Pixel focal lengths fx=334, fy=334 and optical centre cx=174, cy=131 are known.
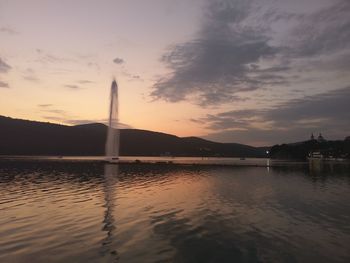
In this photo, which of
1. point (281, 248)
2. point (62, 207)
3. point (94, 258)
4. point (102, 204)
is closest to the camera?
point (94, 258)

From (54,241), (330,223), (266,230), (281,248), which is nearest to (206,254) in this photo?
(281,248)

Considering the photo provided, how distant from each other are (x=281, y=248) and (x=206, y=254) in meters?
5.07

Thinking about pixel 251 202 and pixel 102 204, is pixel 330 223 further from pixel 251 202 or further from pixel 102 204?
pixel 102 204

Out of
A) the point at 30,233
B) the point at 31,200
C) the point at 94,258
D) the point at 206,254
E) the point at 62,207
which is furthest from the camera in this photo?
the point at 31,200

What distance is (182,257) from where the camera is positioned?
62.1 ft

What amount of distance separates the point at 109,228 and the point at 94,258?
23.3ft

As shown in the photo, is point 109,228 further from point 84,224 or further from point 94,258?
point 94,258

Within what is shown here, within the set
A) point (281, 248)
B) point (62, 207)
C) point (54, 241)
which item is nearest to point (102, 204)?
point (62, 207)

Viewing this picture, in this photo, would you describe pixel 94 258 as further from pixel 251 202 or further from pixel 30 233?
pixel 251 202

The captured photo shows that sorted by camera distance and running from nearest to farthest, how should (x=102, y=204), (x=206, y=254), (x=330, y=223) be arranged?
(x=206, y=254) → (x=330, y=223) → (x=102, y=204)

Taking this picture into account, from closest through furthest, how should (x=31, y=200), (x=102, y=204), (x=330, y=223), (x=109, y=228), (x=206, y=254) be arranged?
(x=206, y=254), (x=109, y=228), (x=330, y=223), (x=102, y=204), (x=31, y=200)

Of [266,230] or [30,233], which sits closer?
[30,233]

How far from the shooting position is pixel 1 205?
3497cm

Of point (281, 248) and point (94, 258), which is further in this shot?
point (281, 248)
